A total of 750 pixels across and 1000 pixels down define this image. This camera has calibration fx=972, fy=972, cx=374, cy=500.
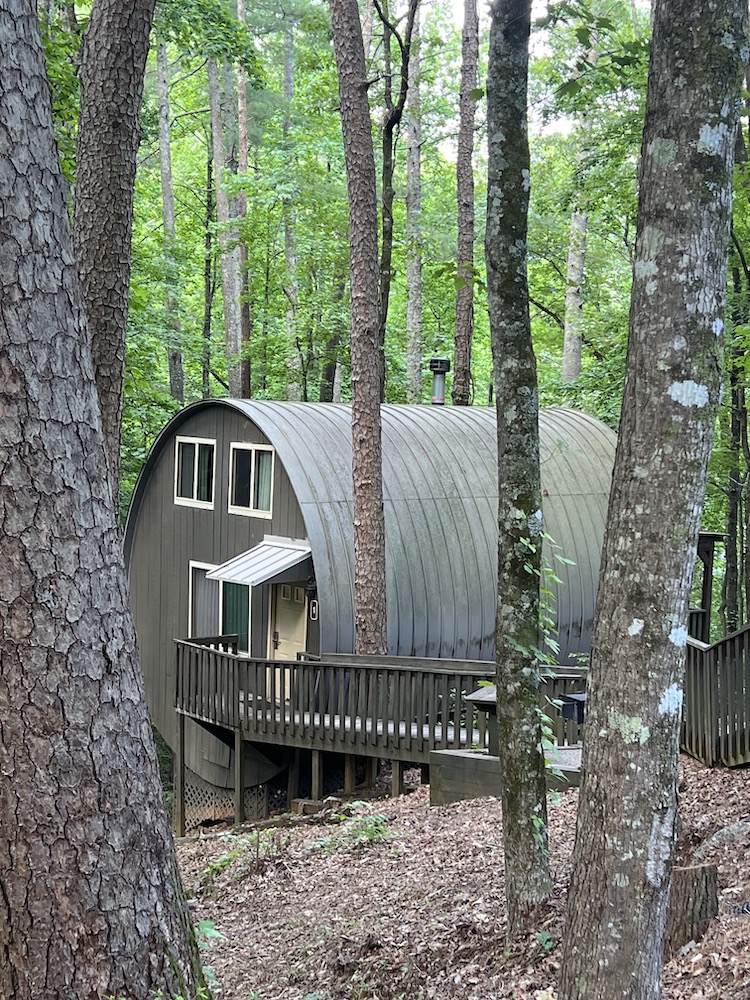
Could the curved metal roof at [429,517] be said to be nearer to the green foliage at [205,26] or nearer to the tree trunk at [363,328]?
the tree trunk at [363,328]

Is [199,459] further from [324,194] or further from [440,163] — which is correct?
[440,163]

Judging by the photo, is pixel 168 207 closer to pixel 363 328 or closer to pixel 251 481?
pixel 251 481

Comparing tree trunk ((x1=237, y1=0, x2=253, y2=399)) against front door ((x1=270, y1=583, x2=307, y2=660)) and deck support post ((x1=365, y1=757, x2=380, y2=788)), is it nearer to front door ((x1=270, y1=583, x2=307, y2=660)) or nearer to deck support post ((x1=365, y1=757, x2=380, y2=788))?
front door ((x1=270, y1=583, x2=307, y2=660))

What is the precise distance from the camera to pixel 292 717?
11.8 meters

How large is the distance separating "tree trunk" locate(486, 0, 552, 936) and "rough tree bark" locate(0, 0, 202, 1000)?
8.62 ft

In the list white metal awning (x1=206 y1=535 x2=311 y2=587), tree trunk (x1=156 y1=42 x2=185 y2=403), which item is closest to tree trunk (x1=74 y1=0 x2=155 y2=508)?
white metal awning (x1=206 y1=535 x2=311 y2=587)

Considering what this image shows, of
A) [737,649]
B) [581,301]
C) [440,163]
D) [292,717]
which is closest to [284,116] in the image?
[440,163]

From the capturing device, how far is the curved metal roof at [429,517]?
13.4 metres

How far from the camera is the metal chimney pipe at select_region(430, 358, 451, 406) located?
17.5m

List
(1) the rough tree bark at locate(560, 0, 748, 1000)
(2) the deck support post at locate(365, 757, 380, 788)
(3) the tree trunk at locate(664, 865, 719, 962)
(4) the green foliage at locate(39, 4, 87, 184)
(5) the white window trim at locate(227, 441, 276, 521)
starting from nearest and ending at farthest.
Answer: (1) the rough tree bark at locate(560, 0, 748, 1000) → (3) the tree trunk at locate(664, 865, 719, 962) → (4) the green foliage at locate(39, 4, 87, 184) → (2) the deck support post at locate(365, 757, 380, 788) → (5) the white window trim at locate(227, 441, 276, 521)

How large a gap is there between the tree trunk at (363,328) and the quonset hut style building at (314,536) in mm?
781

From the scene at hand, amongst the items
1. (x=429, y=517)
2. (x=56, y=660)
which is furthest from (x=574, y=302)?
(x=56, y=660)

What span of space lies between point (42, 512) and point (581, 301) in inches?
778

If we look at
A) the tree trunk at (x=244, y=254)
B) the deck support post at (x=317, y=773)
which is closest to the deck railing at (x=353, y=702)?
the deck support post at (x=317, y=773)
